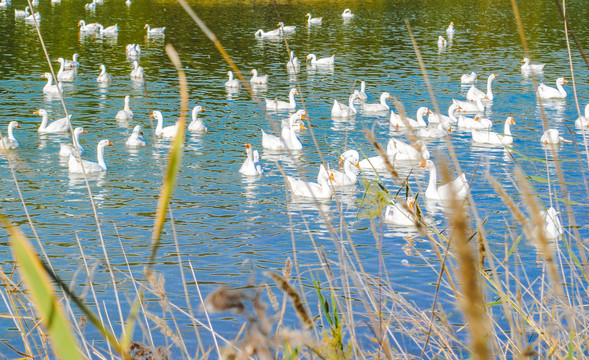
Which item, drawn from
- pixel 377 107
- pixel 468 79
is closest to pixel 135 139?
pixel 377 107

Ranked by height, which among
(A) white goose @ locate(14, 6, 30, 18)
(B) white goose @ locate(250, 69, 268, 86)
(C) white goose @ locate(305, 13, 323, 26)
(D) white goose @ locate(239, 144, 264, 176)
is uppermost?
(A) white goose @ locate(14, 6, 30, 18)

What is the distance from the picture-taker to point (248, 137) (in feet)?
51.5

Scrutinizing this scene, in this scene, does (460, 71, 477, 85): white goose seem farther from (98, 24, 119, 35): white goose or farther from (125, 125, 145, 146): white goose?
(98, 24, 119, 35): white goose

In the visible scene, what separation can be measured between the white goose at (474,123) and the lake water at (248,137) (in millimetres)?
269

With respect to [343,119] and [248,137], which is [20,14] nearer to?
[343,119]

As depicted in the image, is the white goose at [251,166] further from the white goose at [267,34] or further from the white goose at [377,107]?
the white goose at [267,34]

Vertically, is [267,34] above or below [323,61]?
above

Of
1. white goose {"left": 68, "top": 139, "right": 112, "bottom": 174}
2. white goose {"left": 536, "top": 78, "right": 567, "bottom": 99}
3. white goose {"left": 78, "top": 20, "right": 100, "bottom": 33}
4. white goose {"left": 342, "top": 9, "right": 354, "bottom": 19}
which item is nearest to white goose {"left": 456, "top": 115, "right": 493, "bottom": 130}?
white goose {"left": 536, "top": 78, "right": 567, "bottom": 99}

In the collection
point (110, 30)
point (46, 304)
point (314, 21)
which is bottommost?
point (314, 21)

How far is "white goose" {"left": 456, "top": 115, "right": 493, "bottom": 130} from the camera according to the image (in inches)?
639

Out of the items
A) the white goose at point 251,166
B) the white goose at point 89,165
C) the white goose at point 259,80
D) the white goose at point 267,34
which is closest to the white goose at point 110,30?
the white goose at point 267,34

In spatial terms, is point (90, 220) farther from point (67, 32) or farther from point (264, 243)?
point (67, 32)

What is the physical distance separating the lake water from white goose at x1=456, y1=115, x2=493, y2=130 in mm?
269

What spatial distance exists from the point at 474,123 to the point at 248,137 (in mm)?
5220
